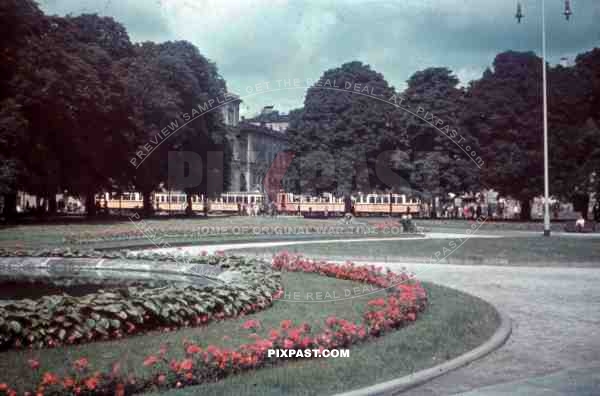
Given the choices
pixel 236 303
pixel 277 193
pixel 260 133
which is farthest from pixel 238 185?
pixel 236 303

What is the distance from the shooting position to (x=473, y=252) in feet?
67.3

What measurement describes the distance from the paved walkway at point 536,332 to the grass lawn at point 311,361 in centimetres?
49

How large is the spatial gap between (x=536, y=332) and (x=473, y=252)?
38.1 ft

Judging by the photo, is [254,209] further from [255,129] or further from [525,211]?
[525,211]

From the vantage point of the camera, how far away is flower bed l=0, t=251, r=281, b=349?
750 centimetres

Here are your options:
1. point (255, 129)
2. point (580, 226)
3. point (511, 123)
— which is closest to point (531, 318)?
point (580, 226)

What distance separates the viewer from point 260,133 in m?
72.9

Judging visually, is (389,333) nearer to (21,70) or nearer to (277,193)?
(21,70)

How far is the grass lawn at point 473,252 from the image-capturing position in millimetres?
18328

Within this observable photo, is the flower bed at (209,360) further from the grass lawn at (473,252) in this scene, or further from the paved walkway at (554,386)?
the grass lawn at (473,252)

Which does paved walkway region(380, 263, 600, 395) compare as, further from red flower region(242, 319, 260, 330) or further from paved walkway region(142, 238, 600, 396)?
red flower region(242, 319, 260, 330)

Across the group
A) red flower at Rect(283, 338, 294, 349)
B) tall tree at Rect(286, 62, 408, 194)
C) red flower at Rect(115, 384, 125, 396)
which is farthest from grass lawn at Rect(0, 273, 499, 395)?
tall tree at Rect(286, 62, 408, 194)

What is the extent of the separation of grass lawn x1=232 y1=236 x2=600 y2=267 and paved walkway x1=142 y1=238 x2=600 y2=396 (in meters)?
1.27

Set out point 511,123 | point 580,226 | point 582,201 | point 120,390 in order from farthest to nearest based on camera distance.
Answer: point 511,123
point 582,201
point 580,226
point 120,390
